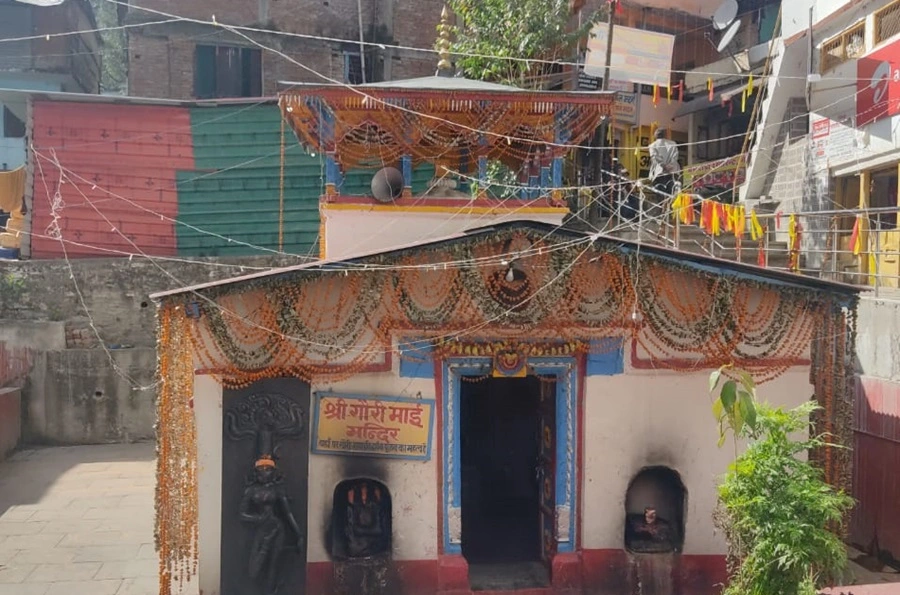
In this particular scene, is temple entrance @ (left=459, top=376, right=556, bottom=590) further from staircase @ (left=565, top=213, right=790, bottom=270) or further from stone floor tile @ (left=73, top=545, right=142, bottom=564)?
stone floor tile @ (left=73, top=545, right=142, bottom=564)

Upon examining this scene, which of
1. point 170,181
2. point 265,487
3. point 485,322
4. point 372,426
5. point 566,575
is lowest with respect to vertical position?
point 566,575

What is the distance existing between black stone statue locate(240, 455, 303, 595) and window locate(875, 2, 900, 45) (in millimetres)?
12841

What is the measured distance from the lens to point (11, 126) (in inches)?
948

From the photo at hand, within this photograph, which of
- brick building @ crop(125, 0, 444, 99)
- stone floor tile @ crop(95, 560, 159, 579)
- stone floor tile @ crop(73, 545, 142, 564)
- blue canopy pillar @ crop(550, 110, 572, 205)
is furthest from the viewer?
brick building @ crop(125, 0, 444, 99)

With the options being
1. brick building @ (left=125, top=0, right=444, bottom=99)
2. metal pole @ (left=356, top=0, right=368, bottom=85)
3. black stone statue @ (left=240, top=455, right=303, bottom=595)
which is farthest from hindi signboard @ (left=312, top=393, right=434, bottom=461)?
metal pole @ (left=356, top=0, right=368, bottom=85)

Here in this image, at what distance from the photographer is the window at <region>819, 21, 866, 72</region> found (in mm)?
14500

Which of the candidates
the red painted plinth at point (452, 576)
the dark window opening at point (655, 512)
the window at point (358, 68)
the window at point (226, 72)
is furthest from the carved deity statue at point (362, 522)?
the window at point (358, 68)

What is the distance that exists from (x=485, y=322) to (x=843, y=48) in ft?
35.9

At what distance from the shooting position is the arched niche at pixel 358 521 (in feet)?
28.0

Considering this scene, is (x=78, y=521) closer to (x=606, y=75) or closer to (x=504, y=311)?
(x=504, y=311)

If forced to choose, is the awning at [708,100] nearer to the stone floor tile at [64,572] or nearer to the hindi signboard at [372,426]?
the hindi signboard at [372,426]

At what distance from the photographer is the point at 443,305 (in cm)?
873

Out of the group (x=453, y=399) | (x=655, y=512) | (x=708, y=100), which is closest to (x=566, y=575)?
(x=655, y=512)

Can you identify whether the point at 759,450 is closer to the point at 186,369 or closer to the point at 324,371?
the point at 324,371
